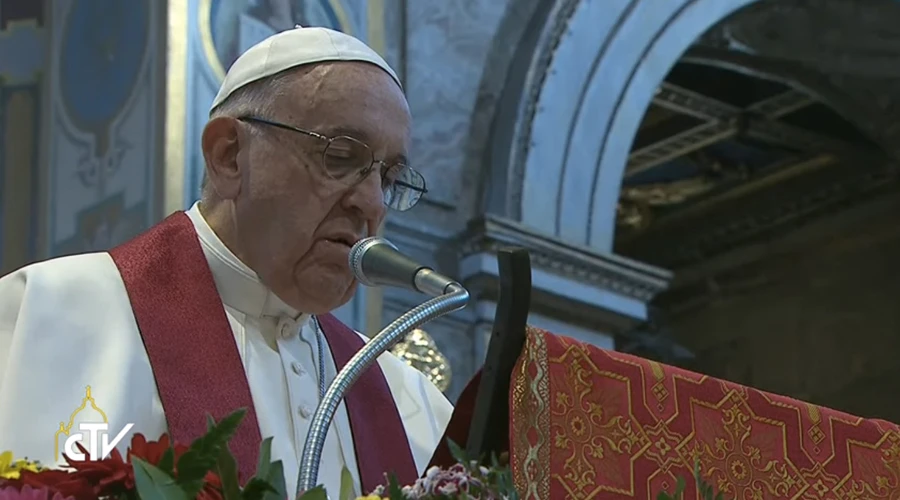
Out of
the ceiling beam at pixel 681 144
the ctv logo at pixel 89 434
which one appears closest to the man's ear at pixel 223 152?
the ctv logo at pixel 89 434

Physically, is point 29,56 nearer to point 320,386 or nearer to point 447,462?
point 320,386

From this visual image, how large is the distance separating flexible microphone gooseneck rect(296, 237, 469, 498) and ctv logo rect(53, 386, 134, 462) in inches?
19.4

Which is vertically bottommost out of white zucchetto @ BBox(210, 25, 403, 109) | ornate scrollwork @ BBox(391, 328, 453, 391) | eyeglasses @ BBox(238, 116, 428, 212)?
eyeglasses @ BBox(238, 116, 428, 212)

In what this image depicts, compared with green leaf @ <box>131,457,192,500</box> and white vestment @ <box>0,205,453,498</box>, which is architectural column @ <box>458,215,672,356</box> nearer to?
white vestment @ <box>0,205,453,498</box>

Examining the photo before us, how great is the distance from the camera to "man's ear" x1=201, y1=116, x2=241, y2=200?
2555mm

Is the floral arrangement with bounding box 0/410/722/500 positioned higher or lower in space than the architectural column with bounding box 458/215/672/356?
lower

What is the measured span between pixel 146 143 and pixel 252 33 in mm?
462

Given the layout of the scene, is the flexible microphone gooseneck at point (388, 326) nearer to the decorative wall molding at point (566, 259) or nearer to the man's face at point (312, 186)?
the man's face at point (312, 186)

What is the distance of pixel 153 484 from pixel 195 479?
0.05m

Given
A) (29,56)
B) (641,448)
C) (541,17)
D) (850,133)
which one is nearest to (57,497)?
(641,448)

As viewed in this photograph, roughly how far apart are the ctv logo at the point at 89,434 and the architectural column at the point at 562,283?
3.39 meters

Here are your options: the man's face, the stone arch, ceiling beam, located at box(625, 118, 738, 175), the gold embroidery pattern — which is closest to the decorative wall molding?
the stone arch

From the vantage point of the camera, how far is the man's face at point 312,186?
2.43 m

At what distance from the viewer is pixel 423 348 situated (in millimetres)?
5395
